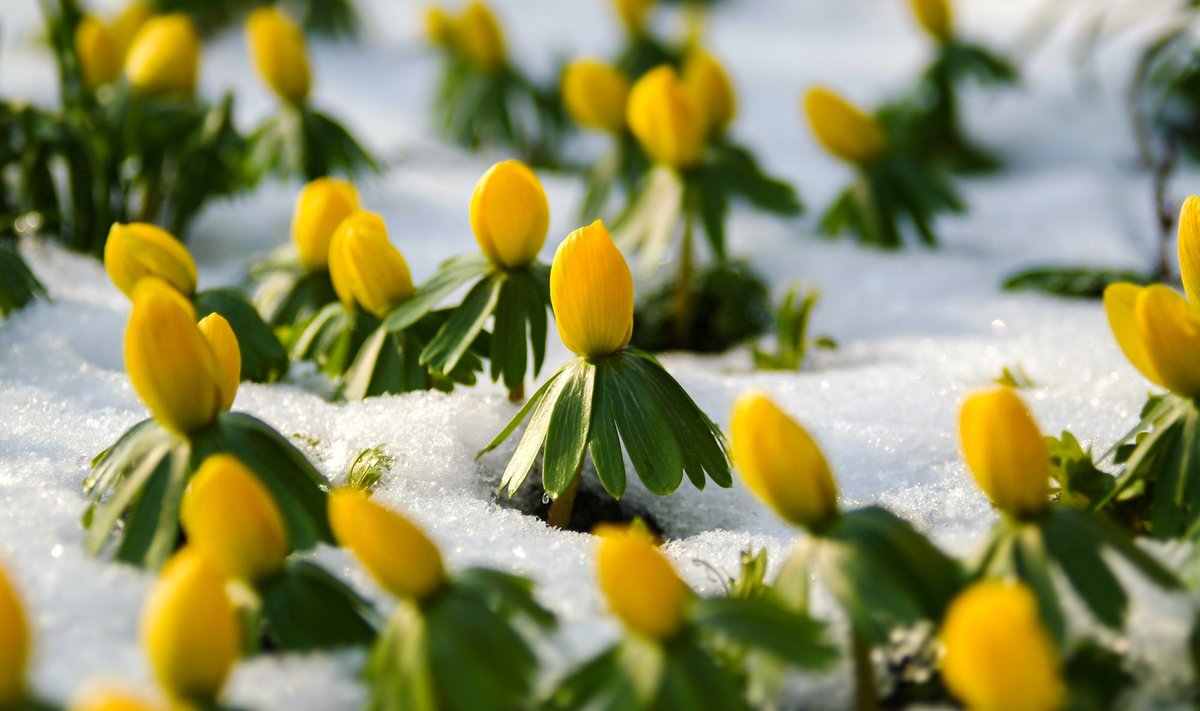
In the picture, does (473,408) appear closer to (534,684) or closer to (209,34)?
(534,684)

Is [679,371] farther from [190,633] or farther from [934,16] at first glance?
[934,16]

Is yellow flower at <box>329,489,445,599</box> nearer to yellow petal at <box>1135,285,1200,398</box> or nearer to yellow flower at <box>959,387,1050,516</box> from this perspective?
yellow flower at <box>959,387,1050,516</box>

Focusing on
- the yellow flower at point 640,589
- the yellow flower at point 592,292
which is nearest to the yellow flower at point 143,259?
the yellow flower at point 592,292

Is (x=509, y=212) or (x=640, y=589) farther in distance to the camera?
(x=509, y=212)

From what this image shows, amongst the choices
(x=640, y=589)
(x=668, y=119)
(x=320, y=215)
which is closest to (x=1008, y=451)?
(x=640, y=589)

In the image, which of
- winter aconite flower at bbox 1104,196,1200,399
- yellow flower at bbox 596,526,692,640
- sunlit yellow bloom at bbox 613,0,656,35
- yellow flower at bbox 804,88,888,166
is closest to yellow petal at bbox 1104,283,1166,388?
winter aconite flower at bbox 1104,196,1200,399

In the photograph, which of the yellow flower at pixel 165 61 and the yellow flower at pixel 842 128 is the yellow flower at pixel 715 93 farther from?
the yellow flower at pixel 165 61

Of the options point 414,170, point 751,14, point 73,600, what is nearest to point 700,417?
point 73,600
